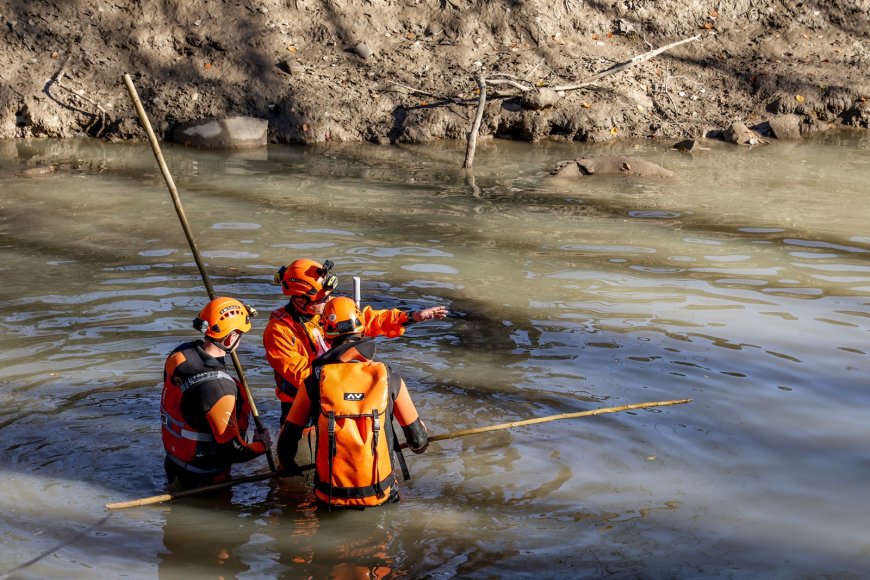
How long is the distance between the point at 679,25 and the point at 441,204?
33.6 ft

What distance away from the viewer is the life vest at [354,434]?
613 cm

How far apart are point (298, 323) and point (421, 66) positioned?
48.2ft

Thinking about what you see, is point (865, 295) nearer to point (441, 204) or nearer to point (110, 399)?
point (441, 204)

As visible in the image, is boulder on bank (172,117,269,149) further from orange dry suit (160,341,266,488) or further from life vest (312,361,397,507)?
life vest (312,361,397,507)

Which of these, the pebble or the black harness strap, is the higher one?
the pebble

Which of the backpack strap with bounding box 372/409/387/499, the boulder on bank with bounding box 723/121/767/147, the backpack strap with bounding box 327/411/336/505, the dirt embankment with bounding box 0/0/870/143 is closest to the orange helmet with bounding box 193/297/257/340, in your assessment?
the backpack strap with bounding box 327/411/336/505

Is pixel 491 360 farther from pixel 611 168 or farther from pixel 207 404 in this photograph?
pixel 611 168

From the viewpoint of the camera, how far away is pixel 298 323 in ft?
24.2

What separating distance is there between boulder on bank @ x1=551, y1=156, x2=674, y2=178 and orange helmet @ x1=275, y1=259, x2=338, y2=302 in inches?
Result: 422

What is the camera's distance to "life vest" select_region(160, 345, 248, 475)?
6.52 m

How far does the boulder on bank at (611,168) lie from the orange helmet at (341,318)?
38.2 feet

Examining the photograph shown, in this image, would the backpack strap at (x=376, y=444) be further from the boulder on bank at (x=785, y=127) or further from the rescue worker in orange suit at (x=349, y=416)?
the boulder on bank at (x=785, y=127)

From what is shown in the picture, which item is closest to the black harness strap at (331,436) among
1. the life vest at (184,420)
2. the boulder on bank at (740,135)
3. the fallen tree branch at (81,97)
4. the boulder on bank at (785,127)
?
the life vest at (184,420)

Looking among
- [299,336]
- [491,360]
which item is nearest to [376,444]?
[299,336]
